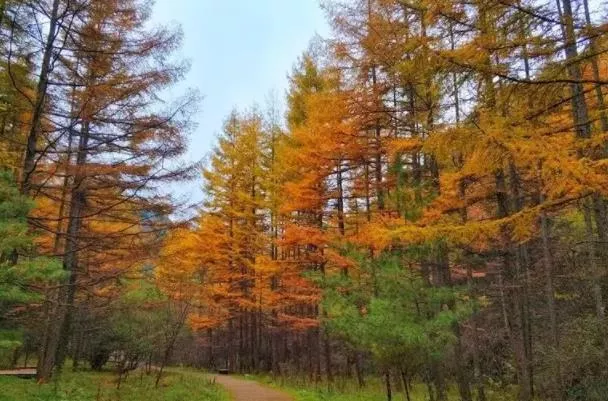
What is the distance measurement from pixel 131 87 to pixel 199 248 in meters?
14.3

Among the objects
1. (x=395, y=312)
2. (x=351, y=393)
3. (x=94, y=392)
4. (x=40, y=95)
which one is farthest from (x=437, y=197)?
(x=94, y=392)

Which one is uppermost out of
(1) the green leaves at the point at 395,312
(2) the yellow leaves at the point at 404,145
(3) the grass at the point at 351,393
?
(2) the yellow leaves at the point at 404,145

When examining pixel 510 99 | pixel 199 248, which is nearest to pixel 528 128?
pixel 510 99

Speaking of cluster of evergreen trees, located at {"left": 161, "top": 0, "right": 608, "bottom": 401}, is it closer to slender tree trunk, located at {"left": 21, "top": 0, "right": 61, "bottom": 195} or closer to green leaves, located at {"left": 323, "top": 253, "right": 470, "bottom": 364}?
green leaves, located at {"left": 323, "top": 253, "right": 470, "bottom": 364}

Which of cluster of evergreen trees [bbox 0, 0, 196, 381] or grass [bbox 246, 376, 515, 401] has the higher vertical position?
cluster of evergreen trees [bbox 0, 0, 196, 381]

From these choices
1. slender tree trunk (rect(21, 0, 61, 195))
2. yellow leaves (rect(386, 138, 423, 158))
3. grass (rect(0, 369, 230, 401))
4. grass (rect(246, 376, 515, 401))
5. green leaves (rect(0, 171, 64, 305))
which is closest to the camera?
green leaves (rect(0, 171, 64, 305))

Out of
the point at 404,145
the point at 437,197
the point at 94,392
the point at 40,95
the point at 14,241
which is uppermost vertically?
the point at 40,95

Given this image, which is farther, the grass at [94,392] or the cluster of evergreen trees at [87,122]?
the grass at [94,392]

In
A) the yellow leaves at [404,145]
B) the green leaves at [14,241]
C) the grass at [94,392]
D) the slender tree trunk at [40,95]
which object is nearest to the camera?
the green leaves at [14,241]

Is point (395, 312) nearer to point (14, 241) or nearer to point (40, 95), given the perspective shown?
point (14, 241)

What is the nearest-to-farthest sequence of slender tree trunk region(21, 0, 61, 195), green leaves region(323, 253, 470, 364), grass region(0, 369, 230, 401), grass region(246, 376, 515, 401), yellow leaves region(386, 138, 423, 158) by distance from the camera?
green leaves region(323, 253, 470, 364), slender tree trunk region(21, 0, 61, 195), yellow leaves region(386, 138, 423, 158), grass region(0, 369, 230, 401), grass region(246, 376, 515, 401)

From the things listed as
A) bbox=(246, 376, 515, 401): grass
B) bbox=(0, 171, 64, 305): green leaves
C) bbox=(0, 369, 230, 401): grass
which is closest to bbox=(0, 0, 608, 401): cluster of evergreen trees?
bbox=(0, 171, 64, 305): green leaves

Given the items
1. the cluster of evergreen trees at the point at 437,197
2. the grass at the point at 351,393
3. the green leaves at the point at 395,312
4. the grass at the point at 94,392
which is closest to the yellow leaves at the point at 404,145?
the cluster of evergreen trees at the point at 437,197

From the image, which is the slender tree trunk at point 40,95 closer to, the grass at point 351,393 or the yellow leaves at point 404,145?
the yellow leaves at point 404,145
